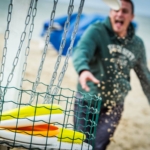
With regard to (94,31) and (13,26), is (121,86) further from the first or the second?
(13,26)

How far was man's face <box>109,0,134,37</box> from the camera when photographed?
1974 millimetres

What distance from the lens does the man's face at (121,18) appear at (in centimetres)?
197

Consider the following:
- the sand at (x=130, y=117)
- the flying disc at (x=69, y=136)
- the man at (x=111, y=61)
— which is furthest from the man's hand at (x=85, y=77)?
the flying disc at (x=69, y=136)

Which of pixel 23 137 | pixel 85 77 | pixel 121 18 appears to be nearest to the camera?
pixel 23 137

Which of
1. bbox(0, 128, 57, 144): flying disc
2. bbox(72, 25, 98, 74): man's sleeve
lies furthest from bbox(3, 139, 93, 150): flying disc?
bbox(72, 25, 98, 74): man's sleeve

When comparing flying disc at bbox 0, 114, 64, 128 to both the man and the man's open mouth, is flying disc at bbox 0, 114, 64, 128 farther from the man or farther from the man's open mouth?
the man's open mouth

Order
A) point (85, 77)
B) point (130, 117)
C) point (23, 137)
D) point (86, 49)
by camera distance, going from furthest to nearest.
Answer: point (130, 117) → point (86, 49) → point (85, 77) → point (23, 137)

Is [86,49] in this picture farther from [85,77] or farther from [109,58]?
[85,77]

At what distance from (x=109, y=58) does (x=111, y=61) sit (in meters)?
0.03

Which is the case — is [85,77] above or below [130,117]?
above

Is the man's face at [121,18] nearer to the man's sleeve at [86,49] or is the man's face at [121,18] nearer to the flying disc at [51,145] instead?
the man's sleeve at [86,49]

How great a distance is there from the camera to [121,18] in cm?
198

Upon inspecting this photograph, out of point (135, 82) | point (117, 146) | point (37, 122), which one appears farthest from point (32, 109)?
point (135, 82)

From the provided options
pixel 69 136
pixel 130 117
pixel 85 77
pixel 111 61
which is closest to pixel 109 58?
pixel 111 61
